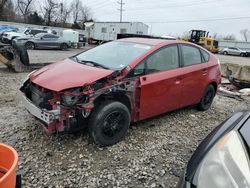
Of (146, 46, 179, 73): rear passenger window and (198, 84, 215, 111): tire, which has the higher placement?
(146, 46, 179, 73): rear passenger window

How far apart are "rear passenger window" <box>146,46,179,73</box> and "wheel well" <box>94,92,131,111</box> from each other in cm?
58

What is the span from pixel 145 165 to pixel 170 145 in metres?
0.73

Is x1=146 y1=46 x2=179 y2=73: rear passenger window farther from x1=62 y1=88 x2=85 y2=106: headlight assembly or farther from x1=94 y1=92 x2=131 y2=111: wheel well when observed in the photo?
x1=62 y1=88 x2=85 y2=106: headlight assembly

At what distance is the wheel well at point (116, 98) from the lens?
3.47 metres

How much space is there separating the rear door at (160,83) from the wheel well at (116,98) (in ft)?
0.75

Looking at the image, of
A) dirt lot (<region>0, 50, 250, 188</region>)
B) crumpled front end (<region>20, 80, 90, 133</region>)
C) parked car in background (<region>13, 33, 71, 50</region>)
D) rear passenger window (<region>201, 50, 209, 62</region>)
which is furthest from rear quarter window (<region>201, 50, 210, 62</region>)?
parked car in background (<region>13, 33, 71, 50</region>)

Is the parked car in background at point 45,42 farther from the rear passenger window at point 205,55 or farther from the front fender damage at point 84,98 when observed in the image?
the front fender damage at point 84,98

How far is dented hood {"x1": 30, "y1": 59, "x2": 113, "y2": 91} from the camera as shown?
3195mm

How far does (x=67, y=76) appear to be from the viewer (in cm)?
340

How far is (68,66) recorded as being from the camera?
382 centimetres

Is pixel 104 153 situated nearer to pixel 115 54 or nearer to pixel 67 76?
pixel 67 76

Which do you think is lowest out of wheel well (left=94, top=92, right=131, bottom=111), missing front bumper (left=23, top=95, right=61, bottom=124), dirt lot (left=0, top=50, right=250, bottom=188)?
dirt lot (left=0, top=50, right=250, bottom=188)

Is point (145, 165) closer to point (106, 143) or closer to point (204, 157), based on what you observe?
point (106, 143)

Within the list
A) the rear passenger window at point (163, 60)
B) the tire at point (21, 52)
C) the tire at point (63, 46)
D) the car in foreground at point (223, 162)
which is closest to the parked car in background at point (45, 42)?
the tire at point (63, 46)
